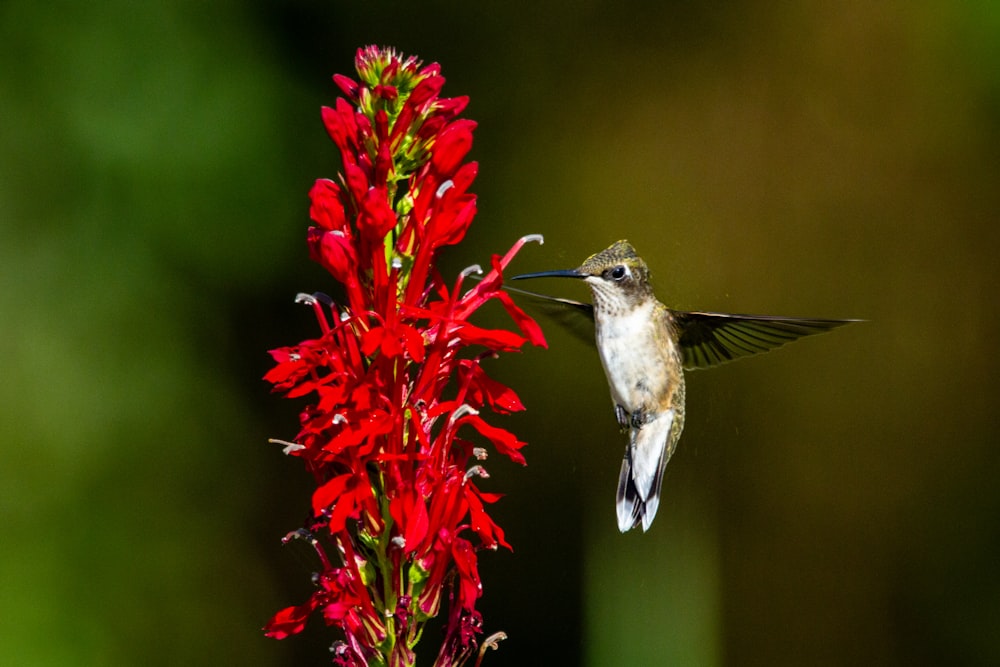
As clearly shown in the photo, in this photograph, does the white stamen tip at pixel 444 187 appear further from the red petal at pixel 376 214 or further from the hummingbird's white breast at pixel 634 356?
the hummingbird's white breast at pixel 634 356

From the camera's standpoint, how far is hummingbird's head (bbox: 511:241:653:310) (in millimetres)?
1793

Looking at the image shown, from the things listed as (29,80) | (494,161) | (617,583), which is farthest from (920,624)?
(29,80)

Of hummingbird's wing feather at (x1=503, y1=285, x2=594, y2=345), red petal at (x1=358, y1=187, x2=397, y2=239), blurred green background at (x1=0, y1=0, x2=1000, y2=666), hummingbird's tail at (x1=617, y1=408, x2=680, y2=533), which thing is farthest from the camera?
blurred green background at (x1=0, y1=0, x2=1000, y2=666)

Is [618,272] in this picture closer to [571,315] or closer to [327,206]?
[571,315]

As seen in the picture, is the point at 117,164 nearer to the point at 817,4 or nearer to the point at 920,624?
the point at 817,4

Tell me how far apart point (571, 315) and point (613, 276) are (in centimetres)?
30

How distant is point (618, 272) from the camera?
5.94 feet

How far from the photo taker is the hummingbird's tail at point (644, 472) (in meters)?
1.78

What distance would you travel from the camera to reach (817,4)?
3.29m

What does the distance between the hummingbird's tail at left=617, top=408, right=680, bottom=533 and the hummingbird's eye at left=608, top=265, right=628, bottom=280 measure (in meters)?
0.28

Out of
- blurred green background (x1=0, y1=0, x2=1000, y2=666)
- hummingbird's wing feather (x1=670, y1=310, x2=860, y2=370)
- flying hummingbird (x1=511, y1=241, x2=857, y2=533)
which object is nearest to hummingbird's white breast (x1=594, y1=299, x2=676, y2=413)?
flying hummingbird (x1=511, y1=241, x2=857, y2=533)

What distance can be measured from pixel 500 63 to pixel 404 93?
2229 mm

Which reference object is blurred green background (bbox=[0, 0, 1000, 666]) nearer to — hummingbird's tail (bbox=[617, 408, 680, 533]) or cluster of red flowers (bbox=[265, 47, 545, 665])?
hummingbird's tail (bbox=[617, 408, 680, 533])

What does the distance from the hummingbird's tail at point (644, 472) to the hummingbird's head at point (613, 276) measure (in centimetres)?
24
